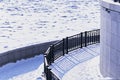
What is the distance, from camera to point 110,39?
1034cm

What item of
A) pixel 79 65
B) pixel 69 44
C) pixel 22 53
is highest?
pixel 69 44

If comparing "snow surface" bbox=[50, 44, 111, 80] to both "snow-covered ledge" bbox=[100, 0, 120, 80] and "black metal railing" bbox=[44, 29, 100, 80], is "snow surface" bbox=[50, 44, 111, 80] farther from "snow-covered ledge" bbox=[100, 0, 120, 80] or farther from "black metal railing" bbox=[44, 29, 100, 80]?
"snow-covered ledge" bbox=[100, 0, 120, 80]

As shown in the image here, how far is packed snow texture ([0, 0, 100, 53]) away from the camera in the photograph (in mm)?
19250

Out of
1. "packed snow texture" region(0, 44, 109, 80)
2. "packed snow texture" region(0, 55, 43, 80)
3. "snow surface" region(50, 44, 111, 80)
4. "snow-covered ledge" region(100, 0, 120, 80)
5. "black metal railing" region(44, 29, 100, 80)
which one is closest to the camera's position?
"snow-covered ledge" region(100, 0, 120, 80)

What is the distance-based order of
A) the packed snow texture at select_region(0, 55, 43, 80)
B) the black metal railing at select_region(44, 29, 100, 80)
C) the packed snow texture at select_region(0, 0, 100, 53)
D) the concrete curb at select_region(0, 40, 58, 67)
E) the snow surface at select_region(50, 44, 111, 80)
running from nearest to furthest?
the snow surface at select_region(50, 44, 111, 80) < the black metal railing at select_region(44, 29, 100, 80) < the packed snow texture at select_region(0, 55, 43, 80) < the concrete curb at select_region(0, 40, 58, 67) < the packed snow texture at select_region(0, 0, 100, 53)

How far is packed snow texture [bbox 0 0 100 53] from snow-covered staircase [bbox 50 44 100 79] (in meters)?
3.11

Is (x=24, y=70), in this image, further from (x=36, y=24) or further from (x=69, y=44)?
(x=36, y=24)

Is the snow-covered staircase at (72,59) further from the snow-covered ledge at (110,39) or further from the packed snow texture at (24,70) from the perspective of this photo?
the snow-covered ledge at (110,39)

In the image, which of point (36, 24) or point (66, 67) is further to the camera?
point (36, 24)

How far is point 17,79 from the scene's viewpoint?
42.1ft

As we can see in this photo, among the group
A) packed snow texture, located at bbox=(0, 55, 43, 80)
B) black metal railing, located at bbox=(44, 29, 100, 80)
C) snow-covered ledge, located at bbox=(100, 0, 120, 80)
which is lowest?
packed snow texture, located at bbox=(0, 55, 43, 80)

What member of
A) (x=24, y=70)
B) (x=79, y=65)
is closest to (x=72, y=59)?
(x=79, y=65)

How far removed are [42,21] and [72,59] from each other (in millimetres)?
12789

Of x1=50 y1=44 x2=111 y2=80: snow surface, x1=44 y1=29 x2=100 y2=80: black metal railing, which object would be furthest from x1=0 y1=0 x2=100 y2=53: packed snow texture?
x1=50 y1=44 x2=111 y2=80: snow surface
